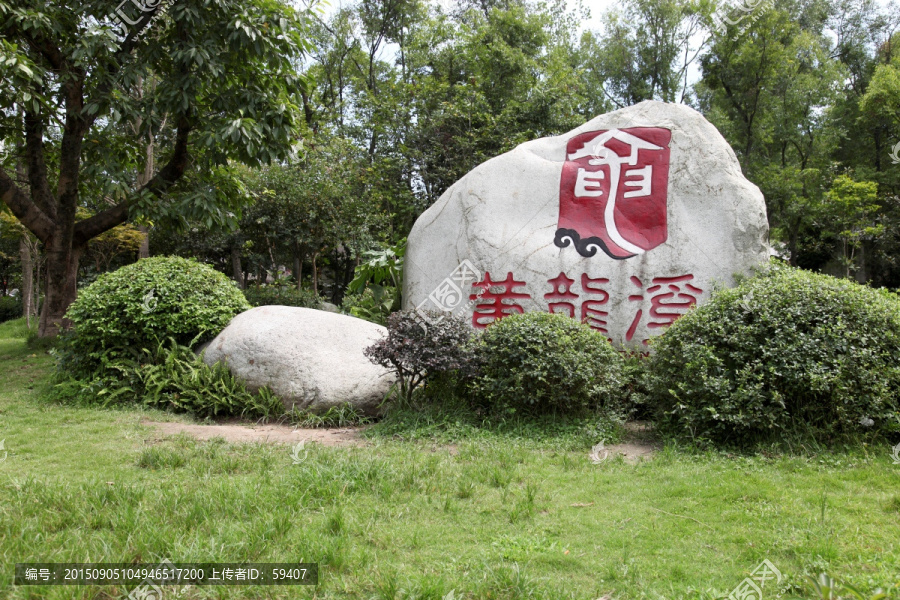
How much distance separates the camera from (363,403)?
19.8 ft

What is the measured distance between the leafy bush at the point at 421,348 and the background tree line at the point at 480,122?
3126 mm

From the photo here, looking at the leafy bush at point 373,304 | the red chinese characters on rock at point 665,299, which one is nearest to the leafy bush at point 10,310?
the leafy bush at point 373,304

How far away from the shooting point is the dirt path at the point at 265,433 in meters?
5.13

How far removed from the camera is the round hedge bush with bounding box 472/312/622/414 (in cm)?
536

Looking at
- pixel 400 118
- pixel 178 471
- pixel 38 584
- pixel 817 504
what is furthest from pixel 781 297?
pixel 400 118

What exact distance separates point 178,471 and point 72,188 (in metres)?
5.99

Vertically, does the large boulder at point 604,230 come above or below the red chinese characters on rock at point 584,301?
above

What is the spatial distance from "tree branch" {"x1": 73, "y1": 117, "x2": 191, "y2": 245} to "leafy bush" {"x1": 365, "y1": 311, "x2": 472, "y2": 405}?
440cm

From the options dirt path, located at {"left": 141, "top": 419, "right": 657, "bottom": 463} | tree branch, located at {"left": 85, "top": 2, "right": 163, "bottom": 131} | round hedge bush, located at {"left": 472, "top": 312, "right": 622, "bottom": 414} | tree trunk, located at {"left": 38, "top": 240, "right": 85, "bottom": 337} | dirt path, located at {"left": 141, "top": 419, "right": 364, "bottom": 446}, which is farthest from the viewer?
tree trunk, located at {"left": 38, "top": 240, "right": 85, "bottom": 337}

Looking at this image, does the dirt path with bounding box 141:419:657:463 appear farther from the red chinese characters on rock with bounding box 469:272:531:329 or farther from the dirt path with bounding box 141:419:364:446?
the red chinese characters on rock with bounding box 469:272:531:329

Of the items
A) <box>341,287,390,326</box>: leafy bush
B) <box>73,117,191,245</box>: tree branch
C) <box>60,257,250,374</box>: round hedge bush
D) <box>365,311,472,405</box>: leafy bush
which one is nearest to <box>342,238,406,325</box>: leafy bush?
<box>341,287,390,326</box>: leafy bush

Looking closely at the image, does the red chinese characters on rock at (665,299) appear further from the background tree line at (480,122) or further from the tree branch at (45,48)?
the tree branch at (45,48)

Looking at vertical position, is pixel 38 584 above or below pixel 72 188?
below

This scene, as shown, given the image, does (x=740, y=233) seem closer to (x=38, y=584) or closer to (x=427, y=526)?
(x=427, y=526)
